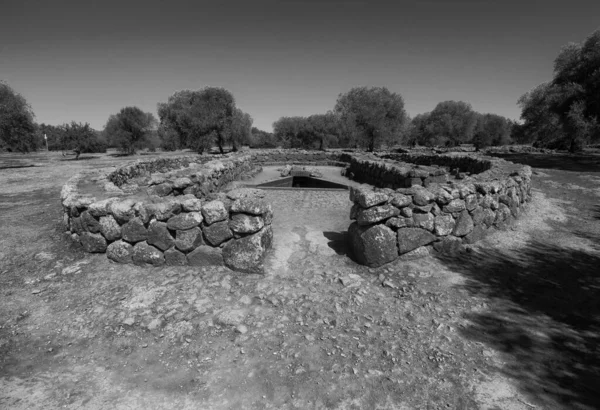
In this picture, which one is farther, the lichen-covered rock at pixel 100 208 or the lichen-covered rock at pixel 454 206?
the lichen-covered rock at pixel 454 206

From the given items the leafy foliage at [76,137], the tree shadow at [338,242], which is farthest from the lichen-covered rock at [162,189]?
the leafy foliage at [76,137]

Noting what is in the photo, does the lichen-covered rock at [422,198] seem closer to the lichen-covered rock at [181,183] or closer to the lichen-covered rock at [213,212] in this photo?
the lichen-covered rock at [213,212]

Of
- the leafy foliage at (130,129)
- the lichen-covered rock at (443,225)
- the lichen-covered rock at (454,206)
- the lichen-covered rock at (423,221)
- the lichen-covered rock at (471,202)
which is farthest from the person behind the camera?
the leafy foliage at (130,129)

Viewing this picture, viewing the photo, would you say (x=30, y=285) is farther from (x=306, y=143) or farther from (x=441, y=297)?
(x=306, y=143)

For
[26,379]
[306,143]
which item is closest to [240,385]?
[26,379]

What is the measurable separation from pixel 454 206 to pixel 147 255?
613cm

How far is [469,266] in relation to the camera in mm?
5750

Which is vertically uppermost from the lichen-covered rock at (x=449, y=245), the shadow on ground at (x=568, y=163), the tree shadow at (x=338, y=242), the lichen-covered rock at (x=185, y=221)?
the shadow on ground at (x=568, y=163)

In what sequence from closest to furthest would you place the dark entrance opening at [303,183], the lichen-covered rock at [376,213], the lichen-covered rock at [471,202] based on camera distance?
the lichen-covered rock at [376,213], the lichen-covered rock at [471,202], the dark entrance opening at [303,183]

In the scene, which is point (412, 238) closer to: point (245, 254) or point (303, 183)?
point (245, 254)

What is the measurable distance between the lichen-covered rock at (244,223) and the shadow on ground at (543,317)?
351cm

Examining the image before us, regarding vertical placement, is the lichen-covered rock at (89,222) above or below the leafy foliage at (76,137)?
below

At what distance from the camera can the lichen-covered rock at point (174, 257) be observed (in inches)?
219

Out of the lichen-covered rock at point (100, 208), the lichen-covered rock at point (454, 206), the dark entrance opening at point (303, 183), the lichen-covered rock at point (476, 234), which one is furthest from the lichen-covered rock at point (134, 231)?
the dark entrance opening at point (303, 183)
